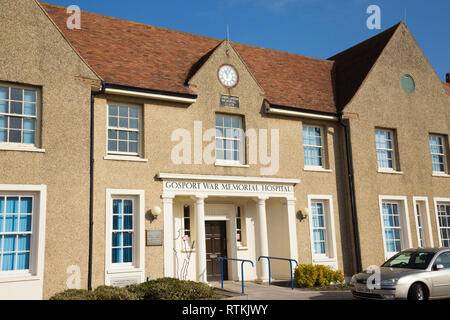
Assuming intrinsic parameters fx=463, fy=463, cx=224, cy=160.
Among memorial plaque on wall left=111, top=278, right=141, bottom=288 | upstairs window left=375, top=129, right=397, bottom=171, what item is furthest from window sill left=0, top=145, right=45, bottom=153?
upstairs window left=375, top=129, right=397, bottom=171

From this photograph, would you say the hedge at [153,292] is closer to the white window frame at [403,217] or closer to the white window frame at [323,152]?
the white window frame at [323,152]

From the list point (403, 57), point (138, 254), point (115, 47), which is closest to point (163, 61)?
point (115, 47)

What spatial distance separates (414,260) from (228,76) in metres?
9.31

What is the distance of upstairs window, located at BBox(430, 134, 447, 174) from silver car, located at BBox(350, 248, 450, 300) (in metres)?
9.12

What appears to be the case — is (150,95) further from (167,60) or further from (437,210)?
(437,210)

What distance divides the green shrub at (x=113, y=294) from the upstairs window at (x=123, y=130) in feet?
15.9

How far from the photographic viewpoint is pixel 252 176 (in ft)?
57.8

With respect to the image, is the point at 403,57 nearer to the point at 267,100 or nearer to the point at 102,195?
the point at 267,100

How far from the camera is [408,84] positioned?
21625 millimetres

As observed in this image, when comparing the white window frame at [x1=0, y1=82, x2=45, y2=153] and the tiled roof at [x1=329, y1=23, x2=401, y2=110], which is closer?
the white window frame at [x1=0, y1=82, x2=45, y2=153]

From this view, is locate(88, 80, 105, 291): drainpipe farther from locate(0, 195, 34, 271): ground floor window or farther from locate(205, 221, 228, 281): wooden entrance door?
locate(205, 221, 228, 281): wooden entrance door

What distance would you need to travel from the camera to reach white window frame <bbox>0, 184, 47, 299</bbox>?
41.6 feet

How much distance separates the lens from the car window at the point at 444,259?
13.3m
